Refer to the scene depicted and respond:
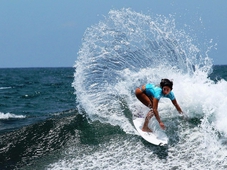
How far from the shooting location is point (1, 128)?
1140 centimetres

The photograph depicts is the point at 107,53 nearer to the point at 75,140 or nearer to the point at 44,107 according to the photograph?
the point at 75,140

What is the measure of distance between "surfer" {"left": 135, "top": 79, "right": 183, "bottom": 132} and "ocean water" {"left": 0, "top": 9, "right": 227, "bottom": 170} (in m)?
0.34

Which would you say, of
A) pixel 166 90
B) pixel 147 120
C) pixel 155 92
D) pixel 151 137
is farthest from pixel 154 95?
pixel 151 137

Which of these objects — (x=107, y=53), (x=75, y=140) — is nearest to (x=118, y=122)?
(x=75, y=140)

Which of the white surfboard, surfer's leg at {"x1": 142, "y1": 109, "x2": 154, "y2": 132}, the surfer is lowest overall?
the white surfboard

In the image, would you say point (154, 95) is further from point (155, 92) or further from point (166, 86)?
point (166, 86)

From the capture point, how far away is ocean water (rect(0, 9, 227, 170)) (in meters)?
6.98

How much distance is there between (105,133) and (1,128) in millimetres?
4601

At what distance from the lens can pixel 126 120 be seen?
8.67 metres

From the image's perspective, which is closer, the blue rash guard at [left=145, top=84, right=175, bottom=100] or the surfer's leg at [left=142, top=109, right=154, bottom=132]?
the blue rash guard at [left=145, top=84, right=175, bottom=100]

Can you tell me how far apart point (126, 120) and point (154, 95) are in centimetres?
Result: 172

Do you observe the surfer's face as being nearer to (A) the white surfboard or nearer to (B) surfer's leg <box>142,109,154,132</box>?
(B) surfer's leg <box>142,109,154,132</box>

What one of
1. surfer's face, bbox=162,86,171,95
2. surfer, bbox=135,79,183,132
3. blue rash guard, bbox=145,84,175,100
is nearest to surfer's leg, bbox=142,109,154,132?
surfer, bbox=135,79,183,132

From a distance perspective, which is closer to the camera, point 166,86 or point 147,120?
point 166,86
